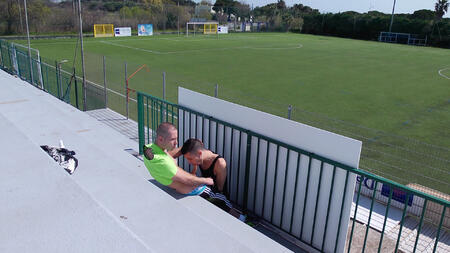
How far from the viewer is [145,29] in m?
48.2

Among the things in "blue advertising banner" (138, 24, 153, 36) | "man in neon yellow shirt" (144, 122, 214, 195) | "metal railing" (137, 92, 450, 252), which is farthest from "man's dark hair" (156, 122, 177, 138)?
"blue advertising banner" (138, 24, 153, 36)

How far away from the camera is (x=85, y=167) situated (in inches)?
134

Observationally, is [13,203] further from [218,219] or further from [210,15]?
[210,15]

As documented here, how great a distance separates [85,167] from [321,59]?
89.3ft

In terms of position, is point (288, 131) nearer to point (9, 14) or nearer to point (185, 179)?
point (185, 179)

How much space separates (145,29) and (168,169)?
47.8 m

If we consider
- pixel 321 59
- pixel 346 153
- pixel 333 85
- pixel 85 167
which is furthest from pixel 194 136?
pixel 321 59

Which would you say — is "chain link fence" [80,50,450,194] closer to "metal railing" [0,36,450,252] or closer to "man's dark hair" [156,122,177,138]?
"metal railing" [0,36,450,252]

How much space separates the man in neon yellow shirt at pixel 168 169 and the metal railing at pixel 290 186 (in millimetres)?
764

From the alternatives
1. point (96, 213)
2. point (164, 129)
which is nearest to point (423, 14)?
point (164, 129)

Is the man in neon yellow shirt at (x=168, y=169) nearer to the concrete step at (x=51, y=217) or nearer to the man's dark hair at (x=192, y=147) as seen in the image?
the man's dark hair at (x=192, y=147)

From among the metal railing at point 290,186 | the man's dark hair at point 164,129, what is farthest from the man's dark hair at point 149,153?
the metal railing at point 290,186

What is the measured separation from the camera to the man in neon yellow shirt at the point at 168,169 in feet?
11.5

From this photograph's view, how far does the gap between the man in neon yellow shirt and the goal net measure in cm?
4309
